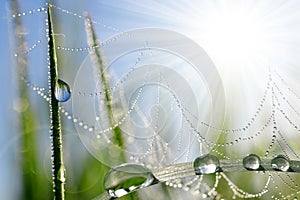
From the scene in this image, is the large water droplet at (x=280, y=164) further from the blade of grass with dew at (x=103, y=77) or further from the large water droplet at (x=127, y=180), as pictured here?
the blade of grass with dew at (x=103, y=77)

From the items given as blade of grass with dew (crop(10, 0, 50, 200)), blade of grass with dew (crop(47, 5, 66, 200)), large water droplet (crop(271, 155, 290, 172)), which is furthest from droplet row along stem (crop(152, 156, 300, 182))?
blade of grass with dew (crop(10, 0, 50, 200))

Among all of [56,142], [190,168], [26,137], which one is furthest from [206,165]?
[26,137]

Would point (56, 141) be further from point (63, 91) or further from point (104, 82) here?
point (104, 82)

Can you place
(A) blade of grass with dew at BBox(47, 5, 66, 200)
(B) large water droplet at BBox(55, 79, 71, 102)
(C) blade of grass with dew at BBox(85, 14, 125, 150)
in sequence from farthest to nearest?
1. (C) blade of grass with dew at BBox(85, 14, 125, 150)
2. (B) large water droplet at BBox(55, 79, 71, 102)
3. (A) blade of grass with dew at BBox(47, 5, 66, 200)

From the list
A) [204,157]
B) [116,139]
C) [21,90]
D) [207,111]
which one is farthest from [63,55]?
[204,157]

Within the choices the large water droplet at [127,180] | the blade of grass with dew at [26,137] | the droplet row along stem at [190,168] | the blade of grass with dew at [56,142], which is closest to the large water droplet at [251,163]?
the droplet row along stem at [190,168]

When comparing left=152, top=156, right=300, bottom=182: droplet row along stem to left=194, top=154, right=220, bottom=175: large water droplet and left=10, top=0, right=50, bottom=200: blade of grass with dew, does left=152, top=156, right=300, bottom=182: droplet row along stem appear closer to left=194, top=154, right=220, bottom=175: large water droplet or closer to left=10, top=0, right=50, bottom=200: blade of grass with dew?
left=194, top=154, right=220, bottom=175: large water droplet
